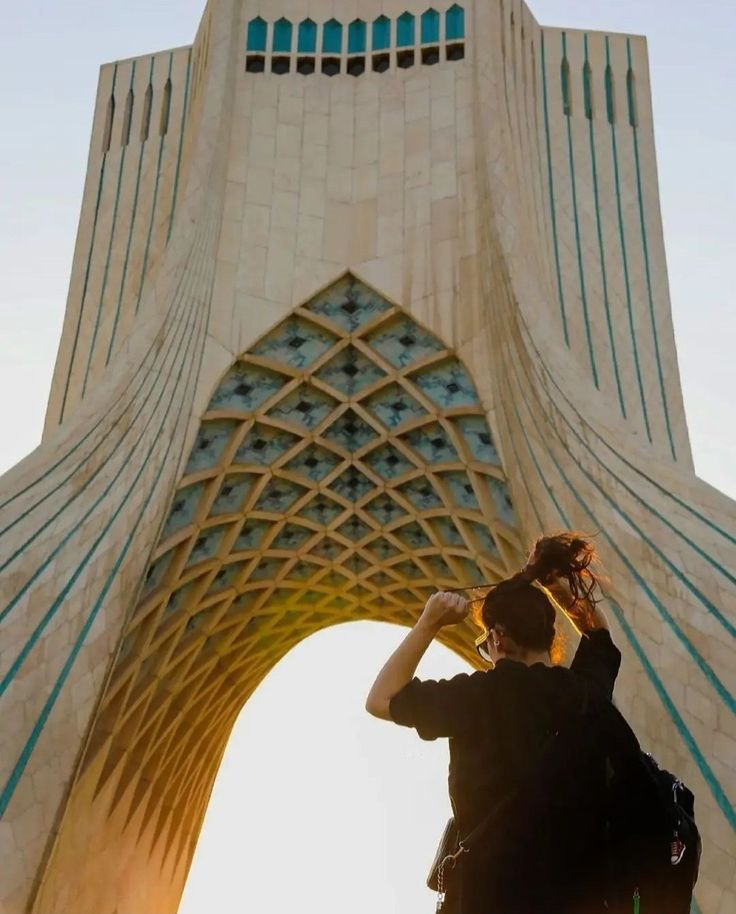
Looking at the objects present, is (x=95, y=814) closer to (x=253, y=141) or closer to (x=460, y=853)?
(x=253, y=141)

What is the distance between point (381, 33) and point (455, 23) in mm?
861

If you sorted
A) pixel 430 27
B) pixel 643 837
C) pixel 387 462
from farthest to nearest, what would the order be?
pixel 430 27 < pixel 387 462 < pixel 643 837

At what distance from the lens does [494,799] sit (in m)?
2.21

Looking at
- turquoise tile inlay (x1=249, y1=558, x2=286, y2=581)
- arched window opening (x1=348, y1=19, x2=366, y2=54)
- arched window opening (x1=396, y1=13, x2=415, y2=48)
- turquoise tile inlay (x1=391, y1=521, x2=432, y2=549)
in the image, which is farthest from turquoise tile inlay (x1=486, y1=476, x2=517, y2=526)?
arched window opening (x1=348, y1=19, x2=366, y2=54)

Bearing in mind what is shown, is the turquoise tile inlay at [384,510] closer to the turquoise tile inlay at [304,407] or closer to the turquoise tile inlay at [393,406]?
the turquoise tile inlay at [393,406]

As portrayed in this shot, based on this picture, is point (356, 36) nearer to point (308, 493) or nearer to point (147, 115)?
point (147, 115)

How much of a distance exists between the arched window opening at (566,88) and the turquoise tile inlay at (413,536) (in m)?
5.49

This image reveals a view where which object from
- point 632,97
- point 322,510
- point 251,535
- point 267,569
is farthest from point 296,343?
point 632,97

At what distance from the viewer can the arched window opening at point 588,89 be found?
15.0m

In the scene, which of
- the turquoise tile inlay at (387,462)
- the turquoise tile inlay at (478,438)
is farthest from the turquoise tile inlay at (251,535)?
the turquoise tile inlay at (478,438)

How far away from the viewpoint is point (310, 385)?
12.4 metres

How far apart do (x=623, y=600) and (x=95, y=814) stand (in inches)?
251

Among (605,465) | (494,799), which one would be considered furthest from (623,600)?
(494,799)

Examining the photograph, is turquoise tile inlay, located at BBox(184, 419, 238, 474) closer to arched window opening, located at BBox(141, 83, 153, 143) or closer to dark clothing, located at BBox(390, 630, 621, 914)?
arched window opening, located at BBox(141, 83, 153, 143)
